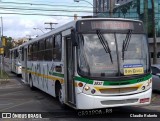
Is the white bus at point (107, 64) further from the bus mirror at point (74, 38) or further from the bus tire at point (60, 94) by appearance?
the bus tire at point (60, 94)

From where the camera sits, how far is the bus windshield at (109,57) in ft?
35.1

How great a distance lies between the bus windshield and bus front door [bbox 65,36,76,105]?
0.70m

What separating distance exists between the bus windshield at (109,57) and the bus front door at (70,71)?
0.70 meters

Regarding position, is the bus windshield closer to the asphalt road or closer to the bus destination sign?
the bus destination sign

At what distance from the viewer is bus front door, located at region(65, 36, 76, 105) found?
1152 cm

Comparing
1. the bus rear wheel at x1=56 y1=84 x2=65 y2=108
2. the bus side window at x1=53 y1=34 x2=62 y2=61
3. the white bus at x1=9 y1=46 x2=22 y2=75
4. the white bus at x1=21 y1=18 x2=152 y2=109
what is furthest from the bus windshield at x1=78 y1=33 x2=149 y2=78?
the white bus at x1=9 y1=46 x2=22 y2=75

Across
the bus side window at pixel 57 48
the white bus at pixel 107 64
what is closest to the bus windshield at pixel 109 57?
the white bus at pixel 107 64

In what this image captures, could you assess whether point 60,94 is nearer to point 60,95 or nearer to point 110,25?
point 60,95

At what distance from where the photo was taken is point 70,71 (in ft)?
39.2

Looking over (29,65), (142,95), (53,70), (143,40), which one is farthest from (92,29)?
(29,65)

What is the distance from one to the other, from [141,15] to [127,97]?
5622 centimetres

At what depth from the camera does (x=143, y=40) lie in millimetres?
11453

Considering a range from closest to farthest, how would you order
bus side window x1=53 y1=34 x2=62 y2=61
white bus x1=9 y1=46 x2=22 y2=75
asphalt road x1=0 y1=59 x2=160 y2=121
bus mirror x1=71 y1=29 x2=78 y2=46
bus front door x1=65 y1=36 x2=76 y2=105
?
bus mirror x1=71 y1=29 x2=78 y2=46
asphalt road x1=0 y1=59 x2=160 y2=121
bus front door x1=65 y1=36 x2=76 y2=105
bus side window x1=53 y1=34 x2=62 y2=61
white bus x1=9 y1=46 x2=22 y2=75

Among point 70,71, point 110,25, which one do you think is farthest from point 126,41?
point 70,71
